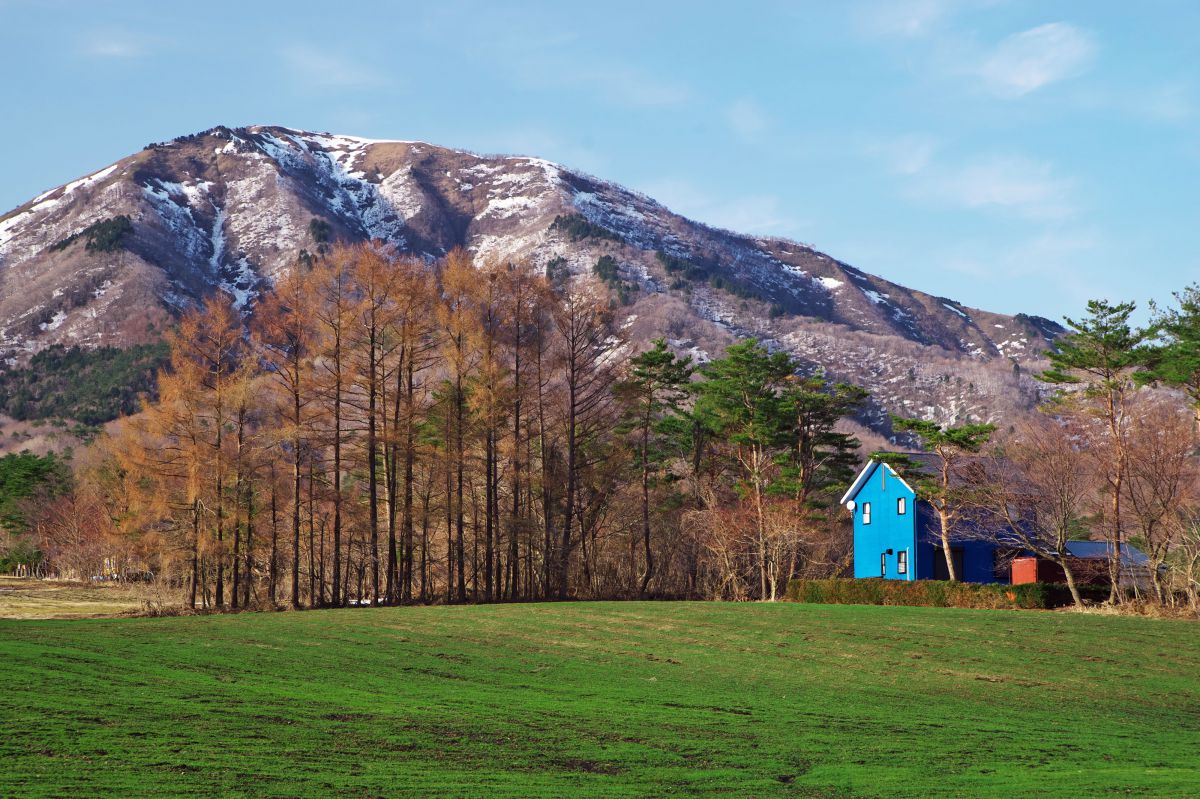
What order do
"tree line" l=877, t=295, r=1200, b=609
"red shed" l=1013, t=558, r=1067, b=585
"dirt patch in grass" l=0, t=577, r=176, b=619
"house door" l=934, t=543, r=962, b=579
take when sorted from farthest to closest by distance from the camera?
1. "house door" l=934, t=543, r=962, b=579
2. "red shed" l=1013, t=558, r=1067, b=585
3. "dirt patch in grass" l=0, t=577, r=176, b=619
4. "tree line" l=877, t=295, r=1200, b=609

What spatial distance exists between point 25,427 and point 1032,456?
174m

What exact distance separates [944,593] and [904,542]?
11.8 m

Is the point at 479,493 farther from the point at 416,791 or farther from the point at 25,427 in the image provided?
the point at 25,427

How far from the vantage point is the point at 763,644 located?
29.6 meters

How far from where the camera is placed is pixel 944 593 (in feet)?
140

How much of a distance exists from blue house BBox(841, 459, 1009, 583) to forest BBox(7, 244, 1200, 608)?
5.84 ft

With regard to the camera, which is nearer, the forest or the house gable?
the forest

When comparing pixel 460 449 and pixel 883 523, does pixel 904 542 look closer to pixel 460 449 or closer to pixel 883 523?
pixel 883 523

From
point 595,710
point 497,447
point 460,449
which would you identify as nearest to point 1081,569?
point 497,447

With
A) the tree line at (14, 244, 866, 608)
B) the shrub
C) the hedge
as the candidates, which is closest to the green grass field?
the hedge

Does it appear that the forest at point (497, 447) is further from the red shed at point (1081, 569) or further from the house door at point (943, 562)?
the house door at point (943, 562)

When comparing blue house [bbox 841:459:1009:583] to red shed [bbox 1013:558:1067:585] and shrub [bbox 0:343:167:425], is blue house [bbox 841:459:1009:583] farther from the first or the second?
shrub [bbox 0:343:167:425]

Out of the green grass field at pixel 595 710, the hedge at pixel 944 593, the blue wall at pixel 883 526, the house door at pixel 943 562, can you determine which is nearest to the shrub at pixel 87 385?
the blue wall at pixel 883 526

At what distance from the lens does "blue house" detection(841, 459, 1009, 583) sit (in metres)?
53.5
